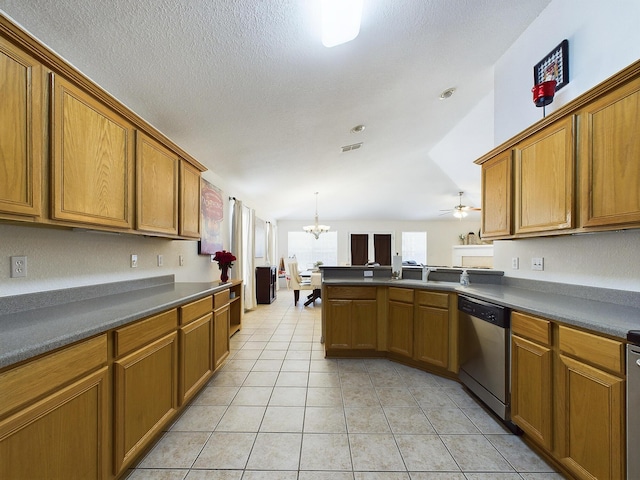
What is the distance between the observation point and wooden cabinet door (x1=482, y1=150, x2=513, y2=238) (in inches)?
92.5

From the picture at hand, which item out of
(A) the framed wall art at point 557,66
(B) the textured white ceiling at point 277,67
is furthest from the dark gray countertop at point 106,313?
(A) the framed wall art at point 557,66

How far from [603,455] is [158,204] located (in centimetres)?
288

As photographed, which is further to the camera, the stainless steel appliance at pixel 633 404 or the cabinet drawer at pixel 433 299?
the cabinet drawer at pixel 433 299

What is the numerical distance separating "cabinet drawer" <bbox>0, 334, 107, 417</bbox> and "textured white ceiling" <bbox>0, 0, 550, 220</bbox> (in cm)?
148

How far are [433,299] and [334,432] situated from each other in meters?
1.50

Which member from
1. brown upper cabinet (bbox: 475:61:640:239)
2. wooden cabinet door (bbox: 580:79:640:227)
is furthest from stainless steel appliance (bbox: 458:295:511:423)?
wooden cabinet door (bbox: 580:79:640:227)

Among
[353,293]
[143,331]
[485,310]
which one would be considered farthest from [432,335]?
[143,331]

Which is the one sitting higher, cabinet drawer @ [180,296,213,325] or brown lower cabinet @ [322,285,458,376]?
cabinet drawer @ [180,296,213,325]

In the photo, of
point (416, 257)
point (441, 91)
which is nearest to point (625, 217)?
point (441, 91)

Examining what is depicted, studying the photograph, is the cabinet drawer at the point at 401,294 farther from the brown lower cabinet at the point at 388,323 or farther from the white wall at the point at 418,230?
the white wall at the point at 418,230

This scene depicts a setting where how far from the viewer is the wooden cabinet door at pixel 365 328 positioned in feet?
10.3

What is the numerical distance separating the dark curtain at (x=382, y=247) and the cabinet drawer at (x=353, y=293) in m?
6.91

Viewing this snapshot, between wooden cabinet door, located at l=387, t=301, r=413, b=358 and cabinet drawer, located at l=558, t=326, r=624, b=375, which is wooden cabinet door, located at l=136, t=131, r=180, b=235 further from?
cabinet drawer, located at l=558, t=326, r=624, b=375

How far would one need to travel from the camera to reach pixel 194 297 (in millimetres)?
2096
